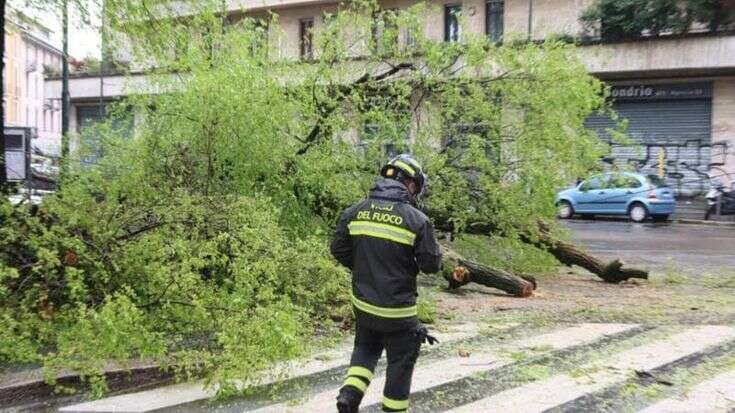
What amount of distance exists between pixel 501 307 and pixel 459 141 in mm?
2637

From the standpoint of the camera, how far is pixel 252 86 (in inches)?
324

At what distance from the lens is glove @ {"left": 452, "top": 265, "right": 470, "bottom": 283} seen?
9.01 metres

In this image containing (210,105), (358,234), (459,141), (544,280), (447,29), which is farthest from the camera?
(447,29)

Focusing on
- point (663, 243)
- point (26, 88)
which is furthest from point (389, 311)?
point (26, 88)

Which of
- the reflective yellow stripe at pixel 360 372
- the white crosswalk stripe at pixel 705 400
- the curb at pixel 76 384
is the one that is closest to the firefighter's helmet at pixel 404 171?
the reflective yellow stripe at pixel 360 372

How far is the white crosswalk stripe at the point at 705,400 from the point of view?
4895 mm

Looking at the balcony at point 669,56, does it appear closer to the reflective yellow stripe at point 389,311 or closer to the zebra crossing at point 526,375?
the zebra crossing at point 526,375

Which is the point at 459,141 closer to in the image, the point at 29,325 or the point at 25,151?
the point at 29,325

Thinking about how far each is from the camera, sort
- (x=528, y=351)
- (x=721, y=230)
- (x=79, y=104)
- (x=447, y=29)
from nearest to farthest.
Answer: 1. (x=528, y=351)
2. (x=721, y=230)
3. (x=447, y=29)
4. (x=79, y=104)

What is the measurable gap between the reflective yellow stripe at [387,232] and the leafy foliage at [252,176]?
131 cm

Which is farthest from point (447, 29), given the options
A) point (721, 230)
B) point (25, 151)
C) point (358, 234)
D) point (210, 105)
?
point (358, 234)

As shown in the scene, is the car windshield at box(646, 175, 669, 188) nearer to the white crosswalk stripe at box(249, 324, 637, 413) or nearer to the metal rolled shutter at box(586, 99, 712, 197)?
the metal rolled shutter at box(586, 99, 712, 197)

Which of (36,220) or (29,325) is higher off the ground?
(36,220)

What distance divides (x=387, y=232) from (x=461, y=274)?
4.96 metres
